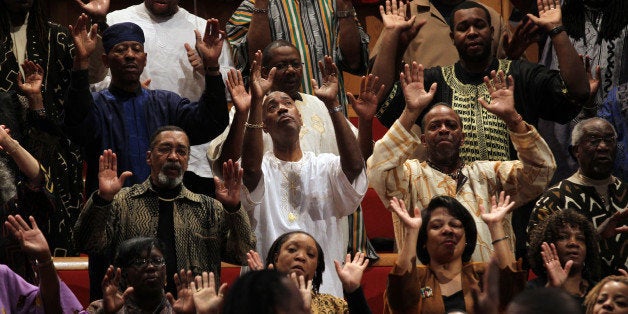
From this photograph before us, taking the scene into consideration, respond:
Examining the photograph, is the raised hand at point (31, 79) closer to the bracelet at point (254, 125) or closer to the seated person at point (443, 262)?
the bracelet at point (254, 125)

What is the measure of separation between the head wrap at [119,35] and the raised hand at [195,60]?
1.02ft

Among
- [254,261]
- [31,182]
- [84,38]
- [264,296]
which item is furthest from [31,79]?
[264,296]

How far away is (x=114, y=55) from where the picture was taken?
6.07 metres

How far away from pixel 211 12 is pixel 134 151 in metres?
2.37

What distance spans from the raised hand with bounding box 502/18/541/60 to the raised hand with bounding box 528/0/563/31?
11 centimetres

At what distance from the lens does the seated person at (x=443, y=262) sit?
4.99 meters

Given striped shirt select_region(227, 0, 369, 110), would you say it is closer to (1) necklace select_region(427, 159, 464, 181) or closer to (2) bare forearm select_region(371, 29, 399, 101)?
(2) bare forearm select_region(371, 29, 399, 101)

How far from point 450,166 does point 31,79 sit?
6.52 ft

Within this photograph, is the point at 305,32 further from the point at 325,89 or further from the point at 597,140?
the point at 597,140

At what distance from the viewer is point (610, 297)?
465 cm

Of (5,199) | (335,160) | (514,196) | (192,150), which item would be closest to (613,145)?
(514,196)

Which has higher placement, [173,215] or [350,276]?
[173,215]

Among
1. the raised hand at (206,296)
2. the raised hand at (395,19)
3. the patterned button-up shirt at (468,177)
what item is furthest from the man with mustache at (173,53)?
the raised hand at (206,296)

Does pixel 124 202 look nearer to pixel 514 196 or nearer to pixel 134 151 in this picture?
pixel 134 151
